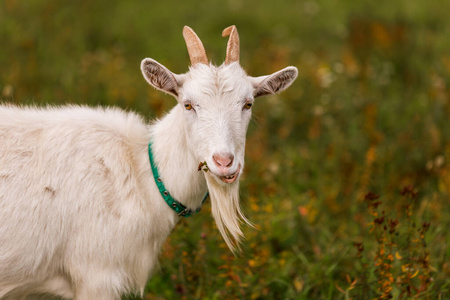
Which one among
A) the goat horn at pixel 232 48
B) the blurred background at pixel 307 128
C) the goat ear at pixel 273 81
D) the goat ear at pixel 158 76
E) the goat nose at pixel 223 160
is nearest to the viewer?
the goat nose at pixel 223 160

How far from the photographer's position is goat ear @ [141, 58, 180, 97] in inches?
121

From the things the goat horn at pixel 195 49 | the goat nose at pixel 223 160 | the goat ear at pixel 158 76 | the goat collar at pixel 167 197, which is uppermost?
the goat horn at pixel 195 49

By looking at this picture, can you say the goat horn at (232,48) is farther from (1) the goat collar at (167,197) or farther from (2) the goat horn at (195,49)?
(1) the goat collar at (167,197)

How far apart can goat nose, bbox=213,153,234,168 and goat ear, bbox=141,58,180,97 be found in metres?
0.63

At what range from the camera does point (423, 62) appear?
7.50 metres

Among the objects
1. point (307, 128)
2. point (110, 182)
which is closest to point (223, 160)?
point (110, 182)

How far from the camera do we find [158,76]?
10.2 ft

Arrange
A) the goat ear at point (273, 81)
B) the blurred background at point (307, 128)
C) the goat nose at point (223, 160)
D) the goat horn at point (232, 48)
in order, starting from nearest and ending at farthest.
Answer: the goat nose at point (223, 160)
the goat horn at point (232, 48)
the goat ear at point (273, 81)
the blurred background at point (307, 128)

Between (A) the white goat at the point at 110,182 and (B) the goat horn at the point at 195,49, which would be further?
(B) the goat horn at the point at 195,49

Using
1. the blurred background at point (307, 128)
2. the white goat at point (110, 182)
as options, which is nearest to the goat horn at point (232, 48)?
the white goat at point (110, 182)

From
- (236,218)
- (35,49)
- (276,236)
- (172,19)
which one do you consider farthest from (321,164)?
(172,19)

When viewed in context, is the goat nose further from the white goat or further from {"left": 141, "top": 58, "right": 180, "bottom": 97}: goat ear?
{"left": 141, "top": 58, "right": 180, "bottom": 97}: goat ear

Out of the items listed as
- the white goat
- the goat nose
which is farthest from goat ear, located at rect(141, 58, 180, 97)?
the goat nose

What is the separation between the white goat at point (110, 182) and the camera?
2.93m
